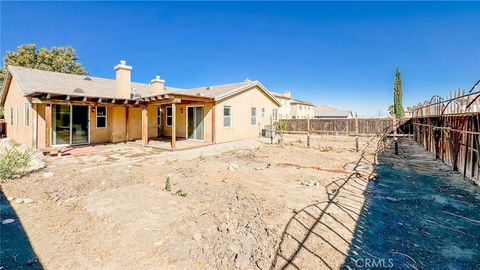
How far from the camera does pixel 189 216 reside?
4.23 meters

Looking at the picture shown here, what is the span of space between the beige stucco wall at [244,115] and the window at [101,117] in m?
6.57

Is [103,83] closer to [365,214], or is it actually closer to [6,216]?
[6,216]

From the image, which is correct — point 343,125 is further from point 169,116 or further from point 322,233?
point 322,233

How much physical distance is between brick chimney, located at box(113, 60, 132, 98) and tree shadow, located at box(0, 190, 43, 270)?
10602 mm

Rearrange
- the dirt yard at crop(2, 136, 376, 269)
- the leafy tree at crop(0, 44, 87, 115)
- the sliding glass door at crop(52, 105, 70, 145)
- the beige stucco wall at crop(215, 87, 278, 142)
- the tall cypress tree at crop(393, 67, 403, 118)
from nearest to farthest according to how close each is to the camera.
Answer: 1. the dirt yard at crop(2, 136, 376, 269)
2. the sliding glass door at crop(52, 105, 70, 145)
3. the beige stucco wall at crop(215, 87, 278, 142)
4. the leafy tree at crop(0, 44, 87, 115)
5. the tall cypress tree at crop(393, 67, 403, 118)

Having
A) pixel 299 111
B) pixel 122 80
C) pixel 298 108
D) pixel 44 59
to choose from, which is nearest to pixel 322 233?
pixel 122 80

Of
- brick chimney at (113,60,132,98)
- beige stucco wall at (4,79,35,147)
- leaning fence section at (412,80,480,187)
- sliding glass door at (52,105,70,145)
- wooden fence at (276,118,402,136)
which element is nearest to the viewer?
leaning fence section at (412,80,480,187)

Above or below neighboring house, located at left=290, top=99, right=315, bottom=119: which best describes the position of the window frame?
below

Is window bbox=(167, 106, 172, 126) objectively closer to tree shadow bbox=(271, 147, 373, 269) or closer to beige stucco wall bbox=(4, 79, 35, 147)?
beige stucco wall bbox=(4, 79, 35, 147)

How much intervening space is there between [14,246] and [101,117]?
11.9 meters

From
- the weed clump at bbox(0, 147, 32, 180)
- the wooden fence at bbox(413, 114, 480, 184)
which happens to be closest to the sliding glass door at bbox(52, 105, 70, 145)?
the weed clump at bbox(0, 147, 32, 180)

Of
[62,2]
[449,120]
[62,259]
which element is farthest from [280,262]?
[62,2]

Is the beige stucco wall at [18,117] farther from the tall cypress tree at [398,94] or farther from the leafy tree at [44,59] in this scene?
the tall cypress tree at [398,94]

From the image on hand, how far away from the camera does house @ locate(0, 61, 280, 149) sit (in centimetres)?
1166
